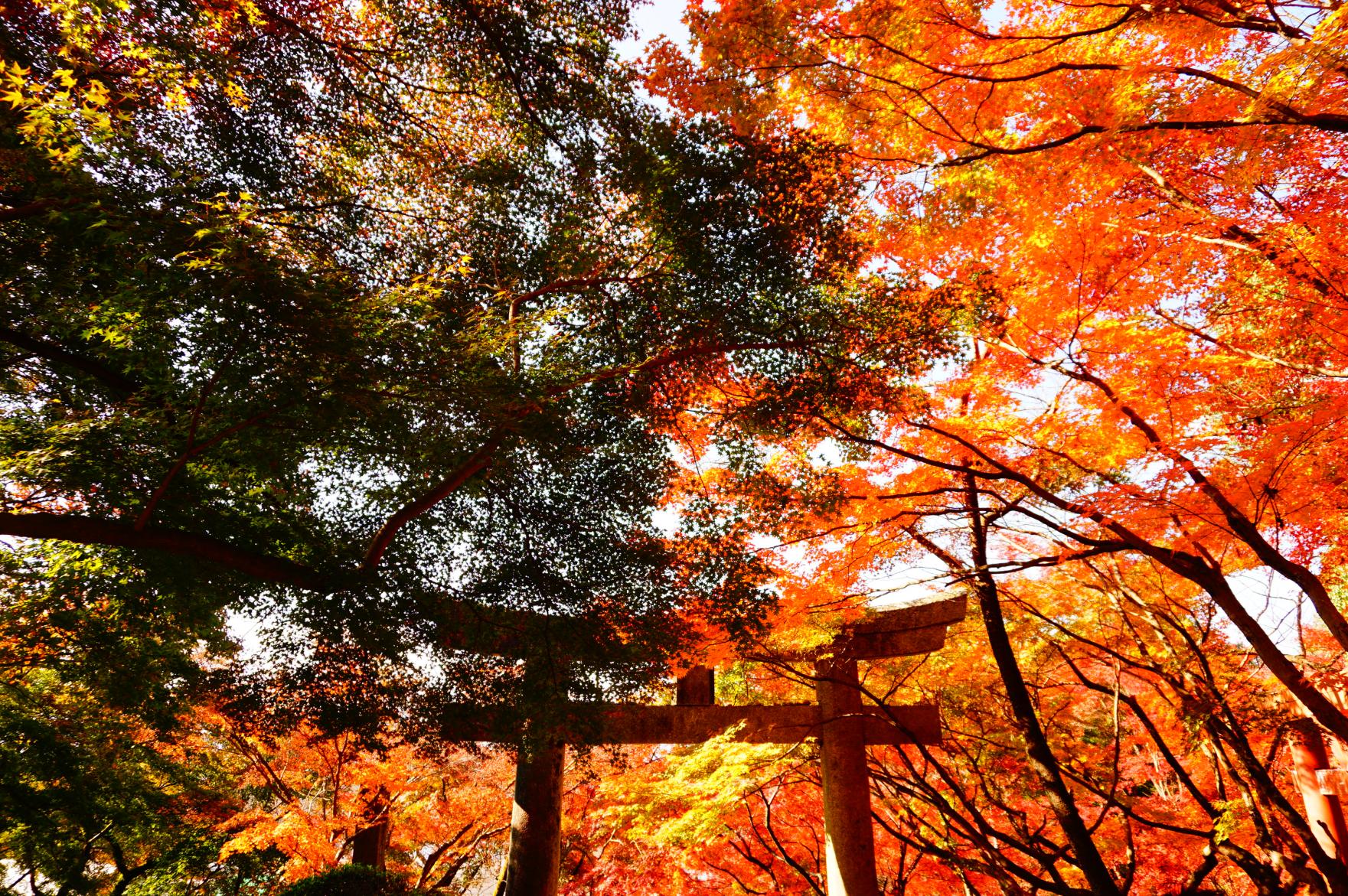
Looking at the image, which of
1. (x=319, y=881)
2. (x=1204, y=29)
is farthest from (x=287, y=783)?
(x=1204, y=29)

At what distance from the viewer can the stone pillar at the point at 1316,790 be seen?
18.1ft

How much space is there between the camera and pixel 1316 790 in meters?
5.60

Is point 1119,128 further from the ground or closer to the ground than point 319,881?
further from the ground

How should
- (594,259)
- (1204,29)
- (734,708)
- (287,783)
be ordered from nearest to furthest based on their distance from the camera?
(1204,29), (594,259), (734,708), (287,783)

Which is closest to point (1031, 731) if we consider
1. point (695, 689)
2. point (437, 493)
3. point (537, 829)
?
point (695, 689)

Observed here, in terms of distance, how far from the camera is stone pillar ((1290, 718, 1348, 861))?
18.1ft

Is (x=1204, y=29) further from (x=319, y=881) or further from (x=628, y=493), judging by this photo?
(x=319, y=881)

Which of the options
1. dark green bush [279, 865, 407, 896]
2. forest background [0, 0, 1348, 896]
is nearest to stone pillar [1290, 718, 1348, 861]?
forest background [0, 0, 1348, 896]

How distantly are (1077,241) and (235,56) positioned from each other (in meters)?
6.80

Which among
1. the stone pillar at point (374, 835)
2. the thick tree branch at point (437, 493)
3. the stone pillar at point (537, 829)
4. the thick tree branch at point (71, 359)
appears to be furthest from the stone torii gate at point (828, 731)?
the stone pillar at point (374, 835)

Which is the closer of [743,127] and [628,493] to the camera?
[743,127]

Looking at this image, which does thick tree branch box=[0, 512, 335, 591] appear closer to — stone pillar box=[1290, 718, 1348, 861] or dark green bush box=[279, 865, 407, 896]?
dark green bush box=[279, 865, 407, 896]

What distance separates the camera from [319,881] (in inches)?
314

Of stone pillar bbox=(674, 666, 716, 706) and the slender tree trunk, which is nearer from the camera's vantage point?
the slender tree trunk
